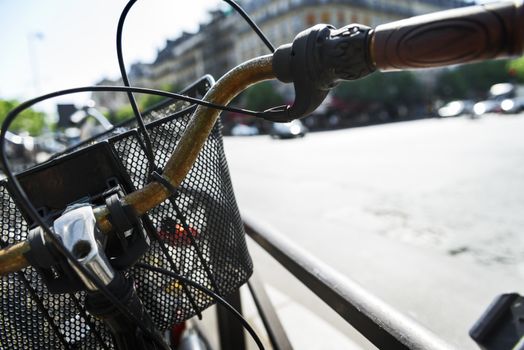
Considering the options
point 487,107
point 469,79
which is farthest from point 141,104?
point 469,79

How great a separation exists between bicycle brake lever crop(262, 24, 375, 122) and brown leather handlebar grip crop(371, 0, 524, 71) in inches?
1.0

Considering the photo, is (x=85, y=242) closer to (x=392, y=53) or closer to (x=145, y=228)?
(x=145, y=228)

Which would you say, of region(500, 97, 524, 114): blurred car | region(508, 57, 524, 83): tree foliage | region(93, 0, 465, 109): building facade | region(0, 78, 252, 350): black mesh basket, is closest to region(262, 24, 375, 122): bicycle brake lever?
region(0, 78, 252, 350): black mesh basket

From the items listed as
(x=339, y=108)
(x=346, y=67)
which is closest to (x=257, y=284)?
(x=346, y=67)

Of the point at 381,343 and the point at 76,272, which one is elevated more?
the point at 76,272

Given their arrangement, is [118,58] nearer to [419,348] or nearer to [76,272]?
[76,272]

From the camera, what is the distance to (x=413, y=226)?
490cm

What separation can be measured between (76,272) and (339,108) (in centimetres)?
4089

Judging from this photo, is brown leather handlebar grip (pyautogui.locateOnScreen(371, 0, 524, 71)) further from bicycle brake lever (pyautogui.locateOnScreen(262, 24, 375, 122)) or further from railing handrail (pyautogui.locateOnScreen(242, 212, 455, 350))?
railing handrail (pyautogui.locateOnScreen(242, 212, 455, 350))

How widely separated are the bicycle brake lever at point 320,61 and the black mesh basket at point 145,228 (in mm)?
307

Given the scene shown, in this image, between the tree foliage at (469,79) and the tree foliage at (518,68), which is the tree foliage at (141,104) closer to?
the tree foliage at (469,79)

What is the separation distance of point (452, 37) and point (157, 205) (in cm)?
63

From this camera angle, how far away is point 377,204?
609 centimetres

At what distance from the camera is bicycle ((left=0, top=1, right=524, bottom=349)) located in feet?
1.79
